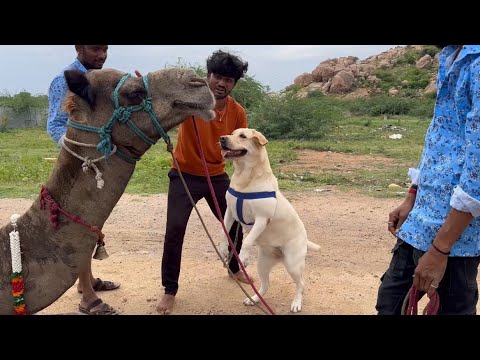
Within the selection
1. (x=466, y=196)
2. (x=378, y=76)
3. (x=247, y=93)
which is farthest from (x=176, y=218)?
(x=378, y=76)

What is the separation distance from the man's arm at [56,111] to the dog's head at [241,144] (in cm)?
140

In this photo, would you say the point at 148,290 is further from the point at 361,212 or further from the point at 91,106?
the point at 361,212

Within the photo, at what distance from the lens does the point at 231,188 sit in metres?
4.73

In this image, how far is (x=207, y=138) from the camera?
4.85 metres

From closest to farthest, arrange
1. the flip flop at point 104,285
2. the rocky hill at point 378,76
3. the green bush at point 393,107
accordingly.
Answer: the flip flop at point 104,285
the green bush at point 393,107
the rocky hill at point 378,76

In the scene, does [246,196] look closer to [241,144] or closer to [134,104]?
[241,144]

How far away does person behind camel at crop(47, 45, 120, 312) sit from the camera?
368 centimetres

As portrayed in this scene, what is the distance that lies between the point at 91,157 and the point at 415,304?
1818 millimetres

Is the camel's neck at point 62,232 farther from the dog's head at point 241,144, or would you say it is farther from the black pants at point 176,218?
the black pants at point 176,218

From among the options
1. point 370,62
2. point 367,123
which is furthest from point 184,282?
point 370,62

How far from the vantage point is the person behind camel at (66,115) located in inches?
145

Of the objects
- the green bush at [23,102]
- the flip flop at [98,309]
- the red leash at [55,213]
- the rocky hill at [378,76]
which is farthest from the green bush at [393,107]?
the red leash at [55,213]

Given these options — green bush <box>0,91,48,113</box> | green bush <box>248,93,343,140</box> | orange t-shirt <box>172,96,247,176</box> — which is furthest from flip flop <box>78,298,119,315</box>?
green bush <box>0,91,48,113</box>

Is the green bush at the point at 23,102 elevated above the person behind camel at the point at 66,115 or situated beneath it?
situated beneath
